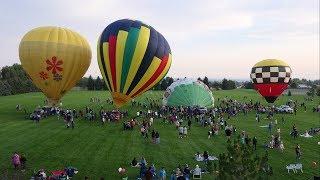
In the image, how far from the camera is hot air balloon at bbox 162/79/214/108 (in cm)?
4716

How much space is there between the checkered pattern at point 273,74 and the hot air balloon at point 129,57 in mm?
8308

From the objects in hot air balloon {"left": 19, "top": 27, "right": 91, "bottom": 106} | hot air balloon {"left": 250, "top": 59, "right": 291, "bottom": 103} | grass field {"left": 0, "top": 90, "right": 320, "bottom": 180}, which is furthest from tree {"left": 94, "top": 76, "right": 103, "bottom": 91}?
hot air balloon {"left": 250, "top": 59, "right": 291, "bottom": 103}

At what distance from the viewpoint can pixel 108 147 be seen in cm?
2903

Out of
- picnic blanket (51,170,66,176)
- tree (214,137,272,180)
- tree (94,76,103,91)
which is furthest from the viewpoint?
tree (94,76,103,91)

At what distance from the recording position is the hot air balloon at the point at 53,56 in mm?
35938

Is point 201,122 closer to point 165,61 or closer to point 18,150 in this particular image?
point 165,61

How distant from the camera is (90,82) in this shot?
104 m

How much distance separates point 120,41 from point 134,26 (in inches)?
67.5

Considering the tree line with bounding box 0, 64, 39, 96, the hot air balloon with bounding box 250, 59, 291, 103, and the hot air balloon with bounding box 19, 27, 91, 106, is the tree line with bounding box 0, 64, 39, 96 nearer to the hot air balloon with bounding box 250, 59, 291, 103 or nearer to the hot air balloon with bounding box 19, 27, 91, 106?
the hot air balloon with bounding box 19, 27, 91, 106

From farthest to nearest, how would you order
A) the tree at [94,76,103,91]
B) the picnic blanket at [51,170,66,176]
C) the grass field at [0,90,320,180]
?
the tree at [94,76,103,91] < the grass field at [0,90,320,180] < the picnic blanket at [51,170,66,176]

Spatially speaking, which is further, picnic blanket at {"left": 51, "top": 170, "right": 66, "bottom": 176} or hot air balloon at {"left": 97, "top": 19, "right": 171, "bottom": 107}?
hot air balloon at {"left": 97, "top": 19, "right": 171, "bottom": 107}

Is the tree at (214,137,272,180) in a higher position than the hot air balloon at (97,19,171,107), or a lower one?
lower

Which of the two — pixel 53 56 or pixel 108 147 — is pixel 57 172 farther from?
pixel 53 56

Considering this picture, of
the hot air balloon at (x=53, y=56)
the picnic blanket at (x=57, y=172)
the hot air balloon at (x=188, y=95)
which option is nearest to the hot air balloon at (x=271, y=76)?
the hot air balloon at (x=188, y=95)
